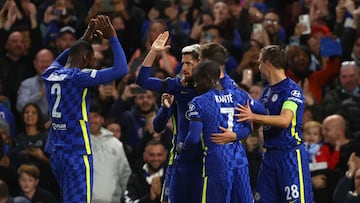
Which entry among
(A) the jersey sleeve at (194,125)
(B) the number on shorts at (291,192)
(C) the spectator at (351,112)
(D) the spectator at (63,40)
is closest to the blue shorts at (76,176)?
(A) the jersey sleeve at (194,125)

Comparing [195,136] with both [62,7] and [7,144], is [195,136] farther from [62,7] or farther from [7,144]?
[62,7]

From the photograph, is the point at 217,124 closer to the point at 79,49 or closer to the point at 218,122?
the point at 218,122

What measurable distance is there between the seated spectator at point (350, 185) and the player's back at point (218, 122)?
267 cm

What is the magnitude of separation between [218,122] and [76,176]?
1.55 m

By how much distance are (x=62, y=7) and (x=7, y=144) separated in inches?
142

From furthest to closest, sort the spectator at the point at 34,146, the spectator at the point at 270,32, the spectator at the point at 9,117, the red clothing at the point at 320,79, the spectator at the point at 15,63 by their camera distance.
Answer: the spectator at the point at 15,63 < the spectator at the point at 270,32 < the red clothing at the point at 320,79 < the spectator at the point at 9,117 < the spectator at the point at 34,146

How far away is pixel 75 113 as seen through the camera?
11594 millimetres

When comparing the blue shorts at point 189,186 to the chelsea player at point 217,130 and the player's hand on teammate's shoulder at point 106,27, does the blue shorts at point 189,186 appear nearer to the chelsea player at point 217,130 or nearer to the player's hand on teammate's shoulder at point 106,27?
the chelsea player at point 217,130

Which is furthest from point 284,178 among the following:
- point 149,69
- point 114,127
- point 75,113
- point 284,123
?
point 114,127

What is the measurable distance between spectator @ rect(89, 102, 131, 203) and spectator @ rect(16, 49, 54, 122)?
168cm

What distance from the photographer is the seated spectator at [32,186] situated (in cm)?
1471

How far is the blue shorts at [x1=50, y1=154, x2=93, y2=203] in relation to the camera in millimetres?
11555

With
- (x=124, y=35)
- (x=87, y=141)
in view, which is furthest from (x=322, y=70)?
(x=87, y=141)

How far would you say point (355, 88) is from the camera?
16594mm
